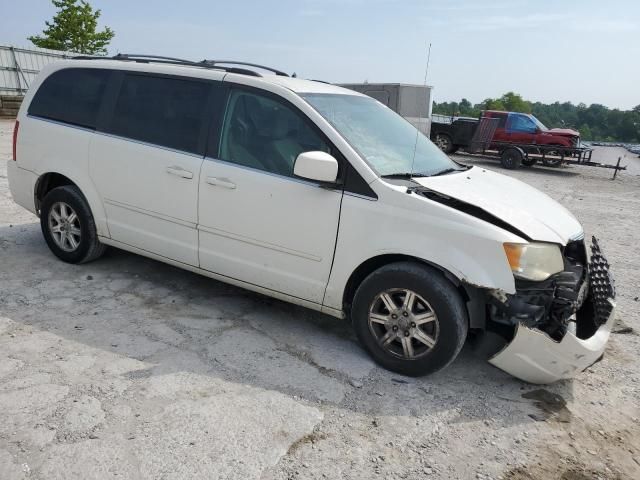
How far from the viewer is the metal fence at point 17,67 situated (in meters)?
20.7

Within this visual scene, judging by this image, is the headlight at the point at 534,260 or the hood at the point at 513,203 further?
the hood at the point at 513,203

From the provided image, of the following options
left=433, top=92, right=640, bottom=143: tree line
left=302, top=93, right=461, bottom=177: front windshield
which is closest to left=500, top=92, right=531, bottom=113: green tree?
left=433, top=92, right=640, bottom=143: tree line

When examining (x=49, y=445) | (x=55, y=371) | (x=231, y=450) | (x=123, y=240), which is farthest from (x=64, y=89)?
(x=231, y=450)

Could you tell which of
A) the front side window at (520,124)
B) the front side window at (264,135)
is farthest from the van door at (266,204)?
the front side window at (520,124)

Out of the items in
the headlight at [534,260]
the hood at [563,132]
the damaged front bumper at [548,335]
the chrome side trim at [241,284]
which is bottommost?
the chrome side trim at [241,284]

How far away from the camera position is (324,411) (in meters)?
2.91

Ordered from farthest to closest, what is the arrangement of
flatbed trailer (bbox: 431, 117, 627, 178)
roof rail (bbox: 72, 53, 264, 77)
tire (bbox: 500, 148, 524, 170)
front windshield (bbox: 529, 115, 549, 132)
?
1. front windshield (bbox: 529, 115, 549, 132)
2. tire (bbox: 500, 148, 524, 170)
3. flatbed trailer (bbox: 431, 117, 627, 178)
4. roof rail (bbox: 72, 53, 264, 77)

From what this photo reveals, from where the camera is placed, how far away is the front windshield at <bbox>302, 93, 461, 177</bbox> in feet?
11.6

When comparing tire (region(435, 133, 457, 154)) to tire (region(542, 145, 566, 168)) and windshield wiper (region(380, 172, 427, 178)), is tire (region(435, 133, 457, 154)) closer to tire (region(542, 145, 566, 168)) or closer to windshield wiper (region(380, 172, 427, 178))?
tire (region(542, 145, 566, 168))

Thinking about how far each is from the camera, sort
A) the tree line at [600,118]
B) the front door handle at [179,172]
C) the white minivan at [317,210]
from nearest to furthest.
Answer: the white minivan at [317,210]
the front door handle at [179,172]
the tree line at [600,118]

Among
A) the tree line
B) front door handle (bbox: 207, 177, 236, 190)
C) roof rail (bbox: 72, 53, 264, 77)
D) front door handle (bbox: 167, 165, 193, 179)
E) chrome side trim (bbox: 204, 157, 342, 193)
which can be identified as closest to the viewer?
chrome side trim (bbox: 204, 157, 342, 193)

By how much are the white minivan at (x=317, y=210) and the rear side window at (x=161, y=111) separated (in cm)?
1

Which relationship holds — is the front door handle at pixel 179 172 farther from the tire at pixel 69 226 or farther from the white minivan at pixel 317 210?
the tire at pixel 69 226

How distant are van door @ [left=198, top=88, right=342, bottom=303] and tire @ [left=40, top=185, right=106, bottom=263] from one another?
4.33 feet
